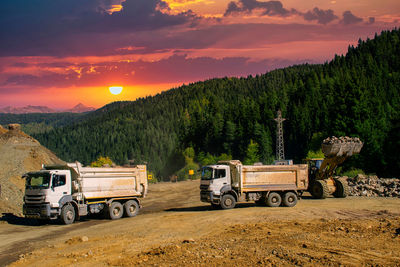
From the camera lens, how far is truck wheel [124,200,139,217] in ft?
99.0

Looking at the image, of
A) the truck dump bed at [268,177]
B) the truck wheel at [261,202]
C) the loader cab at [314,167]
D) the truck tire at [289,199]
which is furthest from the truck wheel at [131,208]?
the loader cab at [314,167]

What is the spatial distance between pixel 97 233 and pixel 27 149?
101ft

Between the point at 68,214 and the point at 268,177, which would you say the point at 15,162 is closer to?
the point at 68,214

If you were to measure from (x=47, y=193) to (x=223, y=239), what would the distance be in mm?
12621

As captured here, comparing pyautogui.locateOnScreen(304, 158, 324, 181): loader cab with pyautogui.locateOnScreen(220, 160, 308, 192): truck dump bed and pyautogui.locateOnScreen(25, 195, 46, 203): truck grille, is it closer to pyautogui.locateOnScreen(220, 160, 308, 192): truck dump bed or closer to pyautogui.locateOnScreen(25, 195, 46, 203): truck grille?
pyautogui.locateOnScreen(220, 160, 308, 192): truck dump bed

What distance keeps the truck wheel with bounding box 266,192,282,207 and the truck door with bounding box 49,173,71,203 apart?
46.8ft

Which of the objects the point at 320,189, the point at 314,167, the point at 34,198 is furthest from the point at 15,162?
the point at 320,189

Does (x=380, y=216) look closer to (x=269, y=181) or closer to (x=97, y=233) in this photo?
(x=269, y=181)

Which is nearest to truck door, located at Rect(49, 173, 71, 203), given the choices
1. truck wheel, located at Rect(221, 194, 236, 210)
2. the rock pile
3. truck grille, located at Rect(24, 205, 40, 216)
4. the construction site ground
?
truck grille, located at Rect(24, 205, 40, 216)

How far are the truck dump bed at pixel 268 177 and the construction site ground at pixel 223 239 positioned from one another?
5.95ft

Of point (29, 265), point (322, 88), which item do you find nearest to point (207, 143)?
point (322, 88)

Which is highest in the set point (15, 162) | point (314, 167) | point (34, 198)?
point (15, 162)

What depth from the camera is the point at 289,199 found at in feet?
104

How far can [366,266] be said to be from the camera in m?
14.1
